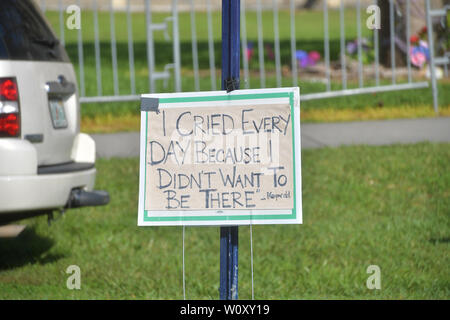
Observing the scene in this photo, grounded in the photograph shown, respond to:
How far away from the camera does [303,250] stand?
20.7 feet

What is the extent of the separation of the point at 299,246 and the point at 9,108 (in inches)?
89.0

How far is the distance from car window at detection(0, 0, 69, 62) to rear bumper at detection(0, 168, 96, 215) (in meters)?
0.70

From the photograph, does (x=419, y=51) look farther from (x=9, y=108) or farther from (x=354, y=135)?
(x=9, y=108)

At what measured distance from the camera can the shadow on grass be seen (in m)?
6.38

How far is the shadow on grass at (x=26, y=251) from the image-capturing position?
638cm

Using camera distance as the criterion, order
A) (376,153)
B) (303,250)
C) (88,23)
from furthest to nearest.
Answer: (88,23) < (376,153) < (303,250)

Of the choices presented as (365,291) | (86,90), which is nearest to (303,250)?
(365,291)

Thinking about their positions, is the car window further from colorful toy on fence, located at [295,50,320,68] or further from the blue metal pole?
colorful toy on fence, located at [295,50,320,68]

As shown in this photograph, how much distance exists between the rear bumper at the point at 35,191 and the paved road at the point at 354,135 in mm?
3234

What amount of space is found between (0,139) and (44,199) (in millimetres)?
451

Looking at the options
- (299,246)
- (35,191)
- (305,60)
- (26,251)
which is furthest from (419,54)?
(35,191)

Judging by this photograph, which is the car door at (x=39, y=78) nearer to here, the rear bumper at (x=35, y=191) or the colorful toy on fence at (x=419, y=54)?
the rear bumper at (x=35, y=191)

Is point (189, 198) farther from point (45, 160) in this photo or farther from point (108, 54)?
point (108, 54)

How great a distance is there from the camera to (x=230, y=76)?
387 cm
